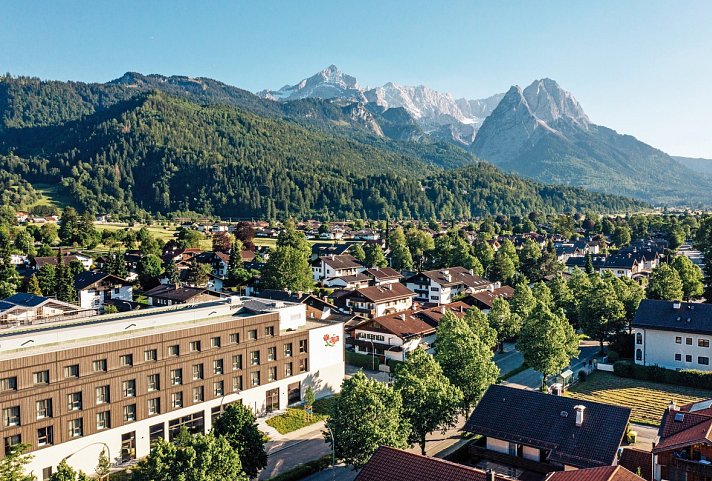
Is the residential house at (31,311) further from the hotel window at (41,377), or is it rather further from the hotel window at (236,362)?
the hotel window at (41,377)

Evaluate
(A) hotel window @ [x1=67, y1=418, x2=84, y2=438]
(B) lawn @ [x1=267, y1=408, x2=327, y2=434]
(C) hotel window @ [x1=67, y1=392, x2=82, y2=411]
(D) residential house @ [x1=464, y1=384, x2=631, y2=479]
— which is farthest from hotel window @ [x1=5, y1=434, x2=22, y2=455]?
(D) residential house @ [x1=464, y1=384, x2=631, y2=479]

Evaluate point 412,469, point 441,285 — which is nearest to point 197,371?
point 412,469

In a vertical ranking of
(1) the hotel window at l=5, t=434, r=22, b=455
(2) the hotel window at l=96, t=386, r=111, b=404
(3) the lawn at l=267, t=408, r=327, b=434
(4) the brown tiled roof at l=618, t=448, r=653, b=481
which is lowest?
(3) the lawn at l=267, t=408, r=327, b=434

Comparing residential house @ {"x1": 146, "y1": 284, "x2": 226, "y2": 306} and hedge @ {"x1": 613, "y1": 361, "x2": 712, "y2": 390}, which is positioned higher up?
residential house @ {"x1": 146, "y1": 284, "x2": 226, "y2": 306}

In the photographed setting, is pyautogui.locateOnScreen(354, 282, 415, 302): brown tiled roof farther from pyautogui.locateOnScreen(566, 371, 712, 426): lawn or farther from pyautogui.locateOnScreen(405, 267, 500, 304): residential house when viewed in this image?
pyautogui.locateOnScreen(566, 371, 712, 426): lawn

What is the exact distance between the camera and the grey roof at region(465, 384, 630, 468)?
30.4 meters

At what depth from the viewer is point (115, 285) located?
8356 centimetres

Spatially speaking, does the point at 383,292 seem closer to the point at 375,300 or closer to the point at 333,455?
the point at 375,300

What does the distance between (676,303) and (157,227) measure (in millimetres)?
148999

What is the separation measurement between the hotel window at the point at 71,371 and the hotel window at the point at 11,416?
3.03m

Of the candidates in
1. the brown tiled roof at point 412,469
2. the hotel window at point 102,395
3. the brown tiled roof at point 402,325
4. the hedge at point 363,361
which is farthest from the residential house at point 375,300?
the brown tiled roof at point 412,469

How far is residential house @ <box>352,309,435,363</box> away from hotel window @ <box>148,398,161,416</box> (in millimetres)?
26097

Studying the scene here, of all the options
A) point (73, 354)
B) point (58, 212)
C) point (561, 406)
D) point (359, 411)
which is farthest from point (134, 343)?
point (58, 212)

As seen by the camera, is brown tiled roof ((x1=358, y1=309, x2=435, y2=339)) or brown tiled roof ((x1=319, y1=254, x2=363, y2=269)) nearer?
brown tiled roof ((x1=358, y1=309, x2=435, y2=339))
